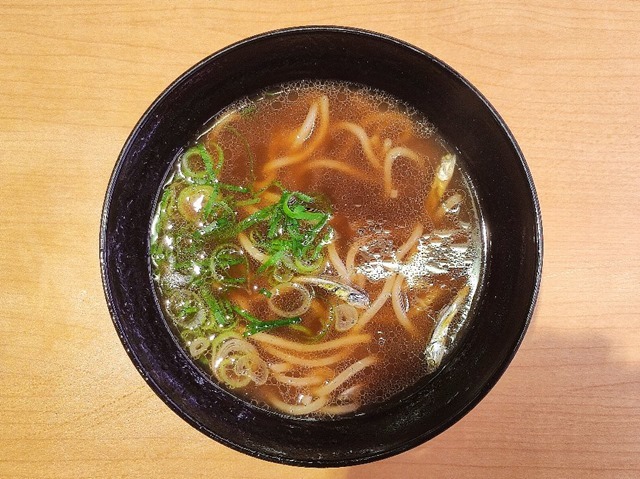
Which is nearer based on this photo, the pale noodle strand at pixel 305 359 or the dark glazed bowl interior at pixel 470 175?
the dark glazed bowl interior at pixel 470 175

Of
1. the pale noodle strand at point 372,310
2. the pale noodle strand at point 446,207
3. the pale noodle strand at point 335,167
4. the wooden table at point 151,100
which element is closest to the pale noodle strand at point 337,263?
the pale noodle strand at point 372,310

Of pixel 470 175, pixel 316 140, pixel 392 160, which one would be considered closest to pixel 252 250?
pixel 316 140

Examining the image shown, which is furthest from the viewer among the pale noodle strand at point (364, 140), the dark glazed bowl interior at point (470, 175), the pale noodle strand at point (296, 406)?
the pale noodle strand at point (364, 140)

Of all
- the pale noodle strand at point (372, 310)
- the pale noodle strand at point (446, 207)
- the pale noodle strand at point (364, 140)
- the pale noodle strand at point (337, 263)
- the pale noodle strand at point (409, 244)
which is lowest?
the pale noodle strand at point (372, 310)

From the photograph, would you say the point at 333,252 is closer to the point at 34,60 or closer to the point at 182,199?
the point at 182,199

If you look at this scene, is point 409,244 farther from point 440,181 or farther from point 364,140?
point 364,140

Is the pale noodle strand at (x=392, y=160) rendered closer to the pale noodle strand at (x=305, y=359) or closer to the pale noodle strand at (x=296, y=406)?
the pale noodle strand at (x=305, y=359)

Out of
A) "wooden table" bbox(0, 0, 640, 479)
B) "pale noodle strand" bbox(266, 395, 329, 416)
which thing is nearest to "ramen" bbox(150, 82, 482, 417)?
"pale noodle strand" bbox(266, 395, 329, 416)

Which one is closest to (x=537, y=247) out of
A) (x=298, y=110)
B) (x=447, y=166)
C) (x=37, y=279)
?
(x=447, y=166)
